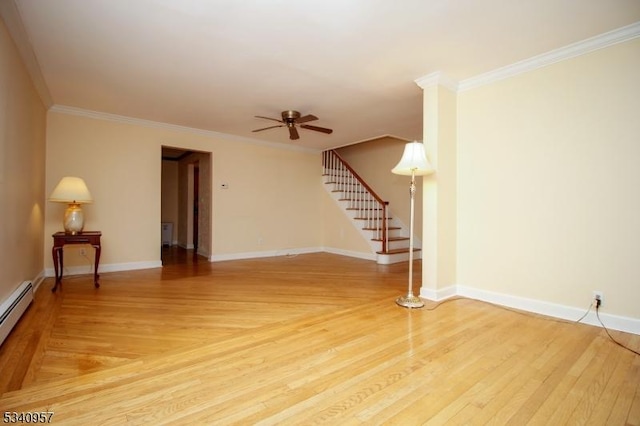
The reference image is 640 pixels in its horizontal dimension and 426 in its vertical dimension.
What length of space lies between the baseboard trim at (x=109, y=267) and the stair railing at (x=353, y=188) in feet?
12.9

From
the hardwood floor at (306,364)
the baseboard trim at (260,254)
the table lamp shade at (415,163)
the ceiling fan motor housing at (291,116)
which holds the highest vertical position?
the ceiling fan motor housing at (291,116)

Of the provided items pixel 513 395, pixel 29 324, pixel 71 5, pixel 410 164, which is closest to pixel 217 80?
pixel 71 5

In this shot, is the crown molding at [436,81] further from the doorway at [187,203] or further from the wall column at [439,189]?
the doorway at [187,203]

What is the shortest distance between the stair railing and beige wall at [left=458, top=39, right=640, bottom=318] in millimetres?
3303

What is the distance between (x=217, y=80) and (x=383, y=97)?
→ 1.97 metres

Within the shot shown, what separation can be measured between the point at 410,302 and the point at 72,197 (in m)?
3.91

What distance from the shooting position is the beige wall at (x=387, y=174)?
6768 millimetres

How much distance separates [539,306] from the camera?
2.89m

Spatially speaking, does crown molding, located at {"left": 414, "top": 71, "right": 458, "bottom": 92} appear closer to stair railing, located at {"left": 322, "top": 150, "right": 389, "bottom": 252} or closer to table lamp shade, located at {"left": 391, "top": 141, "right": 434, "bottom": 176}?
table lamp shade, located at {"left": 391, "top": 141, "right": 434, "bottom": 176}

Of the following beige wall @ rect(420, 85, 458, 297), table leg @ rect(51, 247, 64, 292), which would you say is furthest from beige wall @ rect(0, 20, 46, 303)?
beige wall @ rect(420, 85, 458, 297)

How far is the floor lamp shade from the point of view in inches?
139

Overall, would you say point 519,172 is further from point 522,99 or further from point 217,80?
point 217,80

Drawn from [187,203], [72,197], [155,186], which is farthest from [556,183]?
[187,203]

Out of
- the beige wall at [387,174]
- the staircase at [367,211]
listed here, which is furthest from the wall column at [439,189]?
the beige wall at [387,174]
